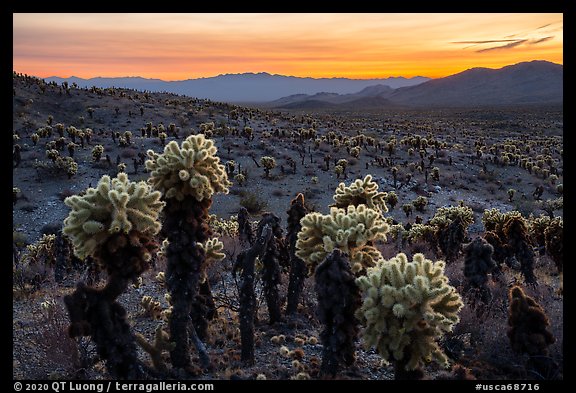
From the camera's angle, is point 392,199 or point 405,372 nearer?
point 405,372

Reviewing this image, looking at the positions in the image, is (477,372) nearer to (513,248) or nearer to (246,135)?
(513,248)

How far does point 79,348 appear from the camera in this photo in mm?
8461

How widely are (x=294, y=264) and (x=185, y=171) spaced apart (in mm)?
4297

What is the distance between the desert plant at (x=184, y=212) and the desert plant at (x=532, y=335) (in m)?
5.78

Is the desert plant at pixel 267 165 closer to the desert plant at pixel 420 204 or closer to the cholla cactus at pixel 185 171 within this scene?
the desert plant at pixel 420 204

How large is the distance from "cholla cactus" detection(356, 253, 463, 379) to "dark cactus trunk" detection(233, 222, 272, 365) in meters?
2.28

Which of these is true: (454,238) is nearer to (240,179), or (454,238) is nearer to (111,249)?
→ (111,249)

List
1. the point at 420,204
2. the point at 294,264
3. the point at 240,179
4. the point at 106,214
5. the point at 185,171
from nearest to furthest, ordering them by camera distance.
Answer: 1. the point at 106,214
2. the point at 185,171
3. the point at 294,264
4. the point at 420,204
5. the point at 240,179

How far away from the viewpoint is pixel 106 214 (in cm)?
687

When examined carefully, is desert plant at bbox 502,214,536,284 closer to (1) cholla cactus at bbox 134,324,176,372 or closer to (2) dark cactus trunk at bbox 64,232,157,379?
(1) cholla cactus at bbox 134,324,176,372

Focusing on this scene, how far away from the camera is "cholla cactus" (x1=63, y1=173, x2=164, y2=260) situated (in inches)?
263

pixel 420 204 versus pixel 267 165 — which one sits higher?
pixel 267 165

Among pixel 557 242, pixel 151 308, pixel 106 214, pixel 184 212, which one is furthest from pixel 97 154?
pixel 557 242
